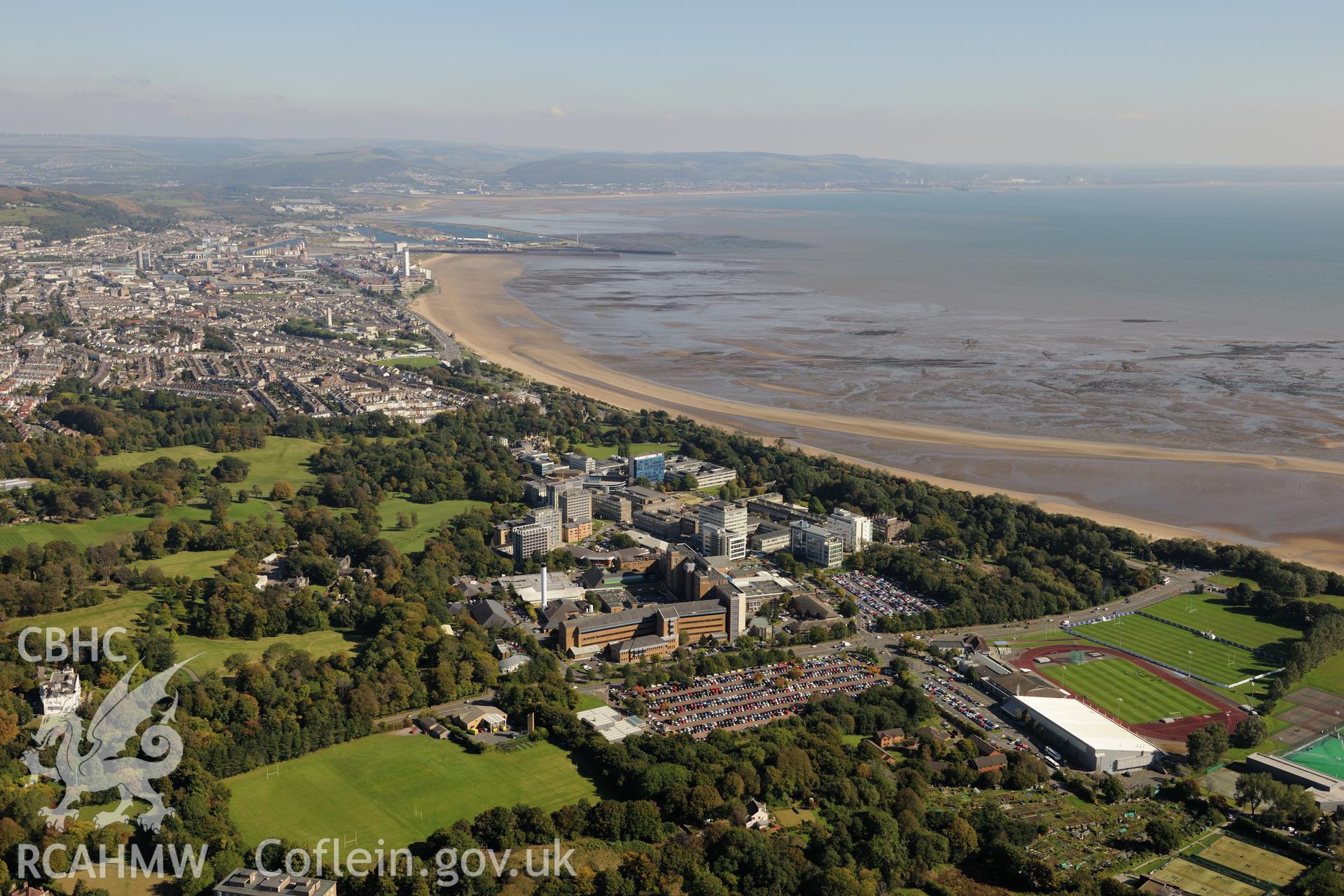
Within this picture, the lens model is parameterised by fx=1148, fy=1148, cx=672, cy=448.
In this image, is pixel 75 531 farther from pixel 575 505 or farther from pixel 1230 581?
pixel 1230 581

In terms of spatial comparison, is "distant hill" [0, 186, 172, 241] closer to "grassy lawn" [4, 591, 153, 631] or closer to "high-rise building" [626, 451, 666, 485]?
"high-rise building" [626, 451, 666, 485]

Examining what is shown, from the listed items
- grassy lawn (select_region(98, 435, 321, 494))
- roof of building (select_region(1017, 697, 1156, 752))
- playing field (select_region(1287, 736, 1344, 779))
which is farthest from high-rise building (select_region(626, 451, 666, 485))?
playing field (select_region(1287, 736, 1344, 779))

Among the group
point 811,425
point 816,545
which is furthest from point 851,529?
point 811,425

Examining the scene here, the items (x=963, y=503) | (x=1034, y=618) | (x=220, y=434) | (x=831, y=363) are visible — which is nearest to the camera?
(x=1034, y=618)

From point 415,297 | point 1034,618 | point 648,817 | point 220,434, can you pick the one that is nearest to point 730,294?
point 415,297

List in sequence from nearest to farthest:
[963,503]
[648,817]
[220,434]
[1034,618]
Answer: [648,817] < [1034,618] < [963,503] < [220,434]

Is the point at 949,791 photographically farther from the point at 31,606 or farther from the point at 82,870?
the point at 31,606

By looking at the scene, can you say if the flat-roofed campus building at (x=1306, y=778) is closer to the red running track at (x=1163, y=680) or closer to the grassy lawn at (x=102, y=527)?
the red running track at (x=1163, y=680)

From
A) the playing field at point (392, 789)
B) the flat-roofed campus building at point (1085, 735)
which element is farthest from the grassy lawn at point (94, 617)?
the flat-roofed campus building at point (1085, 735)
